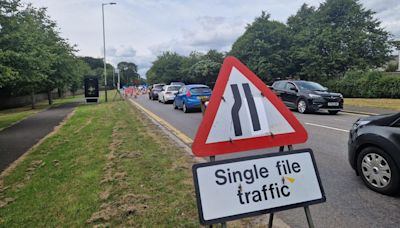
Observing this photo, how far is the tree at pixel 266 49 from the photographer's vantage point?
34812 mm

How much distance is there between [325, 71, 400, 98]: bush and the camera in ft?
60.6

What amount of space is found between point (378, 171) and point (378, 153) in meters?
0.24

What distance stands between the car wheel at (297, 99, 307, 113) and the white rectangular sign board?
39.9ft

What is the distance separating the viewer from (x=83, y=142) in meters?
7.82

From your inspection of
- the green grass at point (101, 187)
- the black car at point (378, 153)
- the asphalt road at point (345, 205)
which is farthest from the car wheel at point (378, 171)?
the green grass at point (101, 187)

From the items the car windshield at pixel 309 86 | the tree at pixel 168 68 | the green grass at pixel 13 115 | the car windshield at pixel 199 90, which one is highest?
the tree at pixel 168 68

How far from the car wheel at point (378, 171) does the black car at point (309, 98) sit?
962cm

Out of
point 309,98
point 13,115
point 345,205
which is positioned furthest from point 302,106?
point 13,115

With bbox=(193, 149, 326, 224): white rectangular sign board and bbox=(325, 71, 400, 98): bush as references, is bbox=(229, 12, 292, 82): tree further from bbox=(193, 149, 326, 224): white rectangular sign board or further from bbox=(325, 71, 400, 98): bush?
bbox=(193, 149, 326, 224): white rectangular sign board

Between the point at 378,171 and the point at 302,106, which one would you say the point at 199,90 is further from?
the point at 378,171

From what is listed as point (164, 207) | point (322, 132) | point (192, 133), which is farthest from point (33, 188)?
point (322, 132)

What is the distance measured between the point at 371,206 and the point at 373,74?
1956cm

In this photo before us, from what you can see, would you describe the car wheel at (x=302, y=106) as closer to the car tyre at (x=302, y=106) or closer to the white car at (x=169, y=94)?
the car tyre at (x=302, y=106)

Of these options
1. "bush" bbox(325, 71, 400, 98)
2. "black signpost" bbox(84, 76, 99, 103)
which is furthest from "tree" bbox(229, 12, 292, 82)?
"black signpost" bbox(84, 76, 99, 103)
